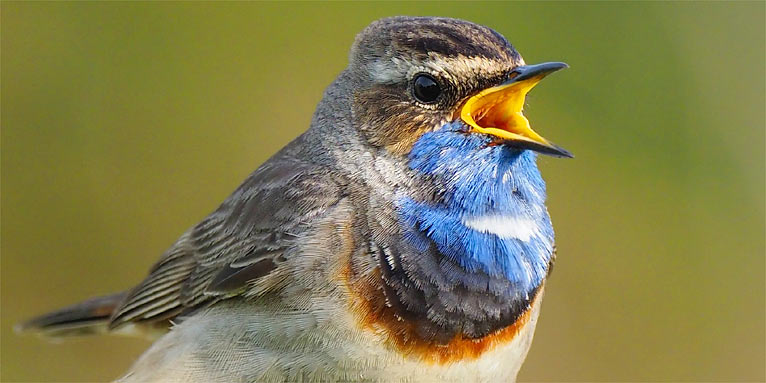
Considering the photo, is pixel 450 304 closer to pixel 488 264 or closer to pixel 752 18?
pixel 488 264

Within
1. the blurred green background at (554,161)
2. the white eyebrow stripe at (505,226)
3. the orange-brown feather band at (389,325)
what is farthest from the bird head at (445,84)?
the blurred green background at (554,161)

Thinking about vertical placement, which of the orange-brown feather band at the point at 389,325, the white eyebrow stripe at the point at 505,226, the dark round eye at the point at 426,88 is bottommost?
the orange-brown feather band at the point at 389,325

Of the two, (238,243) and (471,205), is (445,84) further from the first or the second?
(238,243)

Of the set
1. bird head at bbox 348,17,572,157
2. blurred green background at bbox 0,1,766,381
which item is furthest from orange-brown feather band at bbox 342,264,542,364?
blurred green background at bbox 0,1,766,381

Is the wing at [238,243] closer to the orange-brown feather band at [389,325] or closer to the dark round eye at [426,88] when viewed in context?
the orange-brown feather band at [389,325]

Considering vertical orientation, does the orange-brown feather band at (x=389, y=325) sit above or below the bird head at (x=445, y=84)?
below

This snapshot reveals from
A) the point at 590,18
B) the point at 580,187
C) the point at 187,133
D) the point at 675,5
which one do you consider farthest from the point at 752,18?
the point at 187,133
